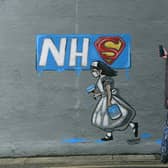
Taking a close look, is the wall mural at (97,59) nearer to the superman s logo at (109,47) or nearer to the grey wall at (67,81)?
the superman s logo at (109,47)

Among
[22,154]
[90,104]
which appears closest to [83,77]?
[90,104]

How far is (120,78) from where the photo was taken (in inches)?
331

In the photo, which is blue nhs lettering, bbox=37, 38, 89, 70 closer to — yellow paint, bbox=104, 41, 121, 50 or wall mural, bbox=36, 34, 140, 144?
wall mural, bbox=36, 34, 140, 144

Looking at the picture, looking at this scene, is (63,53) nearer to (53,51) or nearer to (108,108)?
(53,51)

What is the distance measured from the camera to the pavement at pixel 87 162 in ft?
25.1

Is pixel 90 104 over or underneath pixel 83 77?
underneath

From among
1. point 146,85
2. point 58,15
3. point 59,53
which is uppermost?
point 58,15

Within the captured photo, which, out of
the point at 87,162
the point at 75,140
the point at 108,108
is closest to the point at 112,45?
the point at 108,108

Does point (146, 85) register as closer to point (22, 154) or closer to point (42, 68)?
point (42, 68)

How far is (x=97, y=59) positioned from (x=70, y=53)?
0.55 metres

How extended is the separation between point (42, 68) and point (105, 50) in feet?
4.32

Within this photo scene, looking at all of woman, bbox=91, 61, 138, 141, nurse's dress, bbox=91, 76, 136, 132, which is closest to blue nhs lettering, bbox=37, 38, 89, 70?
woman, bbox=91, 61, 138, 141

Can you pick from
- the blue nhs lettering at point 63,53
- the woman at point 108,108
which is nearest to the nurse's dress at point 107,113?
the woman at point 108,108

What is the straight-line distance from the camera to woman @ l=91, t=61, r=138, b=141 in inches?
332
